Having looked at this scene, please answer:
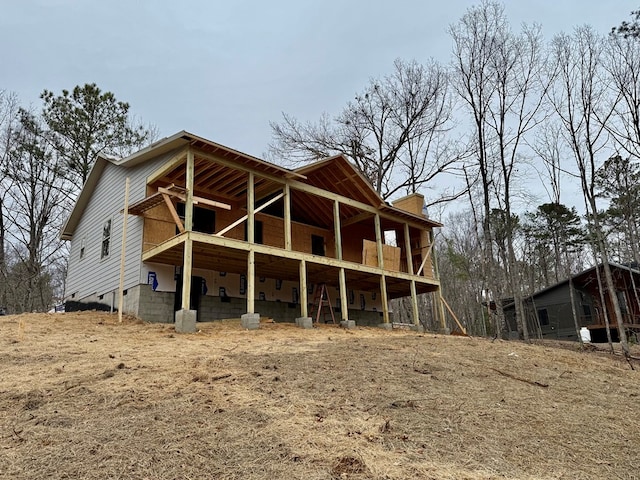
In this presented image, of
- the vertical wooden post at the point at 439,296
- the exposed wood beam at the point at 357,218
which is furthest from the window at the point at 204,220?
the vertical wooden post at the point at 439,296

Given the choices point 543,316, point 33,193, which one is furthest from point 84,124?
point 543,316

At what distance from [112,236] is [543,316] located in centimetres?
2718

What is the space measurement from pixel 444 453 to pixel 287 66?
36.9 m

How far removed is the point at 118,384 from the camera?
20.3 feet

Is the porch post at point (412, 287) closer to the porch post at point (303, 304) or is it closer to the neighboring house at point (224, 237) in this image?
the neighboring house at point (224, 237)

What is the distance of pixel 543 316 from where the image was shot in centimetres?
3073

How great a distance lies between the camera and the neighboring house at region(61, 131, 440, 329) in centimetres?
1383

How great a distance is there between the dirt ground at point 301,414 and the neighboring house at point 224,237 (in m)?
4.62

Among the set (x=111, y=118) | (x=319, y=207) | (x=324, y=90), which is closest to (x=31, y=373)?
(x=319, y=207)

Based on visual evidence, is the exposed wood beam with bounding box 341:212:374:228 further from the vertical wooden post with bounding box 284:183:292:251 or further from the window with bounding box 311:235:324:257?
the vertical wooden post with bounding box 284:183:292:251

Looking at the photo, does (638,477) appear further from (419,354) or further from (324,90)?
(324,90)

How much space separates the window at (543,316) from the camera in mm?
30531

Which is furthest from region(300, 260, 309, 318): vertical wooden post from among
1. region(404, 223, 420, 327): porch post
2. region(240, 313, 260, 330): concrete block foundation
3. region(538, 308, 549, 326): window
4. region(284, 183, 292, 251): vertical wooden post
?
region(538, 308, 549, 326): window

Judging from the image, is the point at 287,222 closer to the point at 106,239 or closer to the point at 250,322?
the point at 250,322
